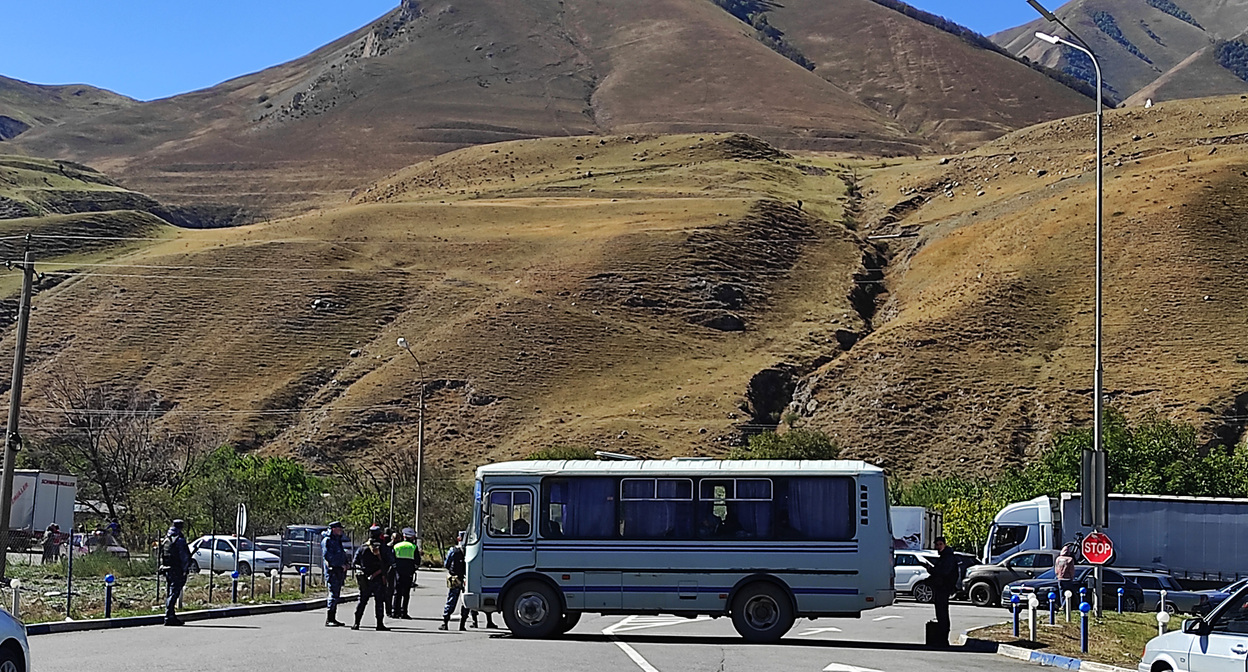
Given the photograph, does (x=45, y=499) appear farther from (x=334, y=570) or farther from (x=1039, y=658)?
(x=1039, y=658)

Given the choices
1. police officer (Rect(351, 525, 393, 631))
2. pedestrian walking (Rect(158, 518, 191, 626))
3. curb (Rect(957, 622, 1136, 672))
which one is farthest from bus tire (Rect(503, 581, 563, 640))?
curb (Rect(957, 622, 1136, 672))

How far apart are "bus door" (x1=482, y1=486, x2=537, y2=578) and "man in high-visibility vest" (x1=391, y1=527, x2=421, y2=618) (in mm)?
3675

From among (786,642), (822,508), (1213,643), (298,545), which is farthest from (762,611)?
(298,545)

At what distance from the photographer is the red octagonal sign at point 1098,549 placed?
2283 centimetres

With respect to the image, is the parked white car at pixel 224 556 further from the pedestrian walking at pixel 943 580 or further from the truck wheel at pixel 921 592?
the pedestrian walking at pixel 943 580

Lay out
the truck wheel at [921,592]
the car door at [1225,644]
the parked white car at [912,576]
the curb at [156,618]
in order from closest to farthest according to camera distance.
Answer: the car door at [1225,644] → the curb at [156,618] → the truck wheel at [921,592] → the parked white car at [912,576]

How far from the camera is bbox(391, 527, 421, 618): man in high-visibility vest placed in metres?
26.8

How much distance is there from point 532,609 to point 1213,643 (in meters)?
12.0

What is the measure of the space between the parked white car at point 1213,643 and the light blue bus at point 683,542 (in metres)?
8.62

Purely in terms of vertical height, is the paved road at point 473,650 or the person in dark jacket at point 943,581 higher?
the person in dark jacket at point 943,581

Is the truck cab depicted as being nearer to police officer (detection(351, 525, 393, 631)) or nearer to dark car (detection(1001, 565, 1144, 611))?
dark car (detection(1001, 565, 1144, 611))

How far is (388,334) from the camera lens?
9450 centimetres

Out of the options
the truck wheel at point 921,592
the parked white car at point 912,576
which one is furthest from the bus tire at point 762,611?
the truck wheel at point 921,592

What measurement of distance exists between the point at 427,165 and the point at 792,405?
383 feet
